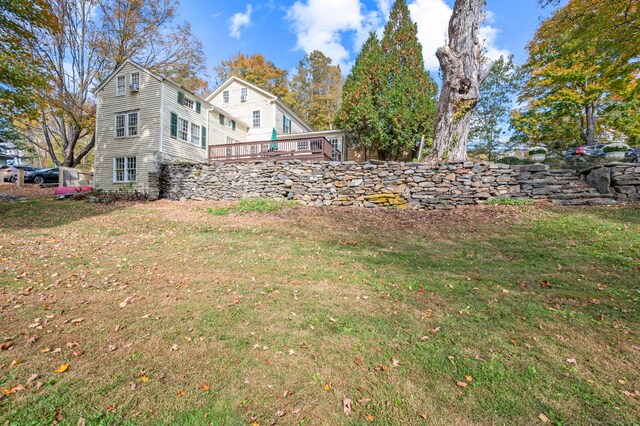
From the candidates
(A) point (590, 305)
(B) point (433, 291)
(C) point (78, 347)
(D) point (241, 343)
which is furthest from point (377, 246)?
(C) point (78, 347)

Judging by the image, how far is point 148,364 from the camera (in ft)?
8.05

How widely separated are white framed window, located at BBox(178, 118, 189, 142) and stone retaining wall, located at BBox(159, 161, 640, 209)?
5368mm

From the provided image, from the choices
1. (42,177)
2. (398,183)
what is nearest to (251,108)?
(398,183)

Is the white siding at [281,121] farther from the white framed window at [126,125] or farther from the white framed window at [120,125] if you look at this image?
the white framed window at [120,125]

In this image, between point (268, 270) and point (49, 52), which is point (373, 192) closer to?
point (268, 270)

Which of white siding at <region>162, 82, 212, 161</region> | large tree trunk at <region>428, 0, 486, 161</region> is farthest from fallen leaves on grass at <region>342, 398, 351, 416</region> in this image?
white siding at <region>162, 82, 212, 161</region>

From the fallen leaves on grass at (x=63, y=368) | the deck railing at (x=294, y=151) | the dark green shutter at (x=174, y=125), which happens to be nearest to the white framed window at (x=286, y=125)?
the deck railing at (x=294, y=151)

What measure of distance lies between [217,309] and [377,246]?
12.3 ft

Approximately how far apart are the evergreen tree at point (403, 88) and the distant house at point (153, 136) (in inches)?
147

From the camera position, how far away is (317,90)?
1212 inches

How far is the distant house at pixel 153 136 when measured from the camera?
1491 cm

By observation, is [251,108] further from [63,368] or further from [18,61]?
[63,368]

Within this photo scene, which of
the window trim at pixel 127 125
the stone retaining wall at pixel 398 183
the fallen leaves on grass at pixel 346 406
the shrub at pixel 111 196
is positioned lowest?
the fallen leaves on grass at pixel 346 406

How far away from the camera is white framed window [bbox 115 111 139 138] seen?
15703mm
